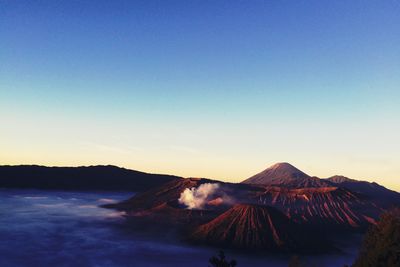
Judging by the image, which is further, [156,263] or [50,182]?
[50,182]

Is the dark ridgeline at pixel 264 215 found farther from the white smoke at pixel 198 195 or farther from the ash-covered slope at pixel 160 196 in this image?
the white smoke at pixel 198 195

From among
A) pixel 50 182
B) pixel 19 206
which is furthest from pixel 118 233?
pixel 50 182

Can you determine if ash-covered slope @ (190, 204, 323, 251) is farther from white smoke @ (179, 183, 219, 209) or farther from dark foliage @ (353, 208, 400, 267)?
dark foliage @ (353, 208, 400, 267)

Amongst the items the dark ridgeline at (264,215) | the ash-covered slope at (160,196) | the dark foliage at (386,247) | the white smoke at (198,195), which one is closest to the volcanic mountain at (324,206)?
the dark ridgeline at (264,215)

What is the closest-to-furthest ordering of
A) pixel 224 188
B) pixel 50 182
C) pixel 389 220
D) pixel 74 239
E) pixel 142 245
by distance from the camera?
1. pixel 389 220
2. pixel 142 245
3. pixel 74 239
4. pixel 224 188
5. pixel 50 182

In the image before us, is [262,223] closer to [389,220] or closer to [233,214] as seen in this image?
[233,214]

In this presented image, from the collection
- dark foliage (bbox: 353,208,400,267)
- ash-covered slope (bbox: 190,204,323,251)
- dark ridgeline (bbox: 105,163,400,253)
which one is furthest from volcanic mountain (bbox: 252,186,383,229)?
dark foliage (bbox: 353,208,400,267)
